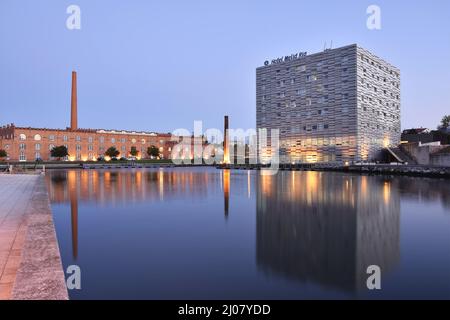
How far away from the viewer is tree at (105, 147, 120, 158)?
375 ft

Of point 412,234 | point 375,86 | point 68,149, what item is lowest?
point 412,234

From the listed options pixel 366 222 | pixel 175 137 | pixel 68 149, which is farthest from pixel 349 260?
pixel 175 137

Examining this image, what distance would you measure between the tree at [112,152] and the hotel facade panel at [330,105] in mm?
55392

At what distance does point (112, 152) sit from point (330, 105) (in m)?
76.9

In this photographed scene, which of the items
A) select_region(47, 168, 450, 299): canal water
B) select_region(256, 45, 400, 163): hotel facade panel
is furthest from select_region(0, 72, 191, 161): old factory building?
select_region(47, 168, 450, 299): canal water

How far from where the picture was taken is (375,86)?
7994 cm

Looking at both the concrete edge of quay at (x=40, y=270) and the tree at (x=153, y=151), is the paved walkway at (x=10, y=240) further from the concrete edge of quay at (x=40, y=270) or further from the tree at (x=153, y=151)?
the tree at (x=153, y=151)

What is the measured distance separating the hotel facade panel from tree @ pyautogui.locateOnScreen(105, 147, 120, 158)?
182 feet

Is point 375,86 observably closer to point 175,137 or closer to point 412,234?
point 412,234

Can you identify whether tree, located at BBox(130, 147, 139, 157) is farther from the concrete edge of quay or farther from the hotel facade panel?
the concrete edge of quay

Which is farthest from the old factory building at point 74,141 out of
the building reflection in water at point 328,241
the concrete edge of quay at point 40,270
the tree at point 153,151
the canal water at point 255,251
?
the concrete edge of quay at point 40,270

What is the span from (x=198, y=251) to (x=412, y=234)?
820 centimetres
